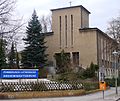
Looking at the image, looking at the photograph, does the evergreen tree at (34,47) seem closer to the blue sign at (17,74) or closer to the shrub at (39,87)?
the blue sign at (17,74)

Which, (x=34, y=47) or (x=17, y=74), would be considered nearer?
(x=17, y=74)

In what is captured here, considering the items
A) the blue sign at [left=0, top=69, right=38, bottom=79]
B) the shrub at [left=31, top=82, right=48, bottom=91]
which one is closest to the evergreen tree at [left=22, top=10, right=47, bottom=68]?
the blue sign at [left=0, top=69, right=38, bottom=79]

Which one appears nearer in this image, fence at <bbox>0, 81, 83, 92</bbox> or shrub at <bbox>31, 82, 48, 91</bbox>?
fence at <bbox>0, 81, 83, 92</bbox>

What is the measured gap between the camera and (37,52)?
6203 centimetres

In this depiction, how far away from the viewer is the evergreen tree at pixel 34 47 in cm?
6166

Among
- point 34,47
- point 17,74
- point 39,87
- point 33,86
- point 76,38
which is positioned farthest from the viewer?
point 76,38

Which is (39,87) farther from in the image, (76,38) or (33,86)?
(76,38)

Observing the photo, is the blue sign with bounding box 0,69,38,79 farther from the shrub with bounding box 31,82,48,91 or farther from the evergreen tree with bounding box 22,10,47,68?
the evergreen tree with bounding box 22,10,47,68

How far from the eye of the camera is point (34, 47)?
62.5 m

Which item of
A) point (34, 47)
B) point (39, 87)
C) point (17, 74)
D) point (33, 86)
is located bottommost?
point (39, 87)

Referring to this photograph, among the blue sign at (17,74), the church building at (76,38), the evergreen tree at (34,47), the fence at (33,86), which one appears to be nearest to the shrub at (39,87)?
the fence at (33,86)

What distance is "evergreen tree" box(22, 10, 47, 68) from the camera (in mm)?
61656

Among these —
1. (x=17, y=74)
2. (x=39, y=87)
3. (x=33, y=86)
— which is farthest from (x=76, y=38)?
(x=33, y=86)

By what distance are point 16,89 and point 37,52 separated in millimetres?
32724
